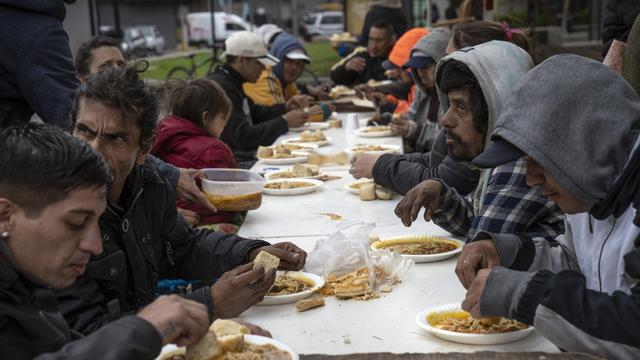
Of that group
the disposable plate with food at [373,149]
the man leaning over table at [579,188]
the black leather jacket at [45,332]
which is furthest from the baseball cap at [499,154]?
the disposable plate with food at [373,149]

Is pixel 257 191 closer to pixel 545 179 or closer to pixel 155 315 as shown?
pixel 545 179

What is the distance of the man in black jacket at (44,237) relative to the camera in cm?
166

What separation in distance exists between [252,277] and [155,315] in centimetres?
72

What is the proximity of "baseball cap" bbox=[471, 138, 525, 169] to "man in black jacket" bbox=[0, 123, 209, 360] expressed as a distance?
875 mm

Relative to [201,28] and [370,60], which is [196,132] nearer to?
[370,60]

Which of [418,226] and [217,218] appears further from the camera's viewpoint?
[217,218]

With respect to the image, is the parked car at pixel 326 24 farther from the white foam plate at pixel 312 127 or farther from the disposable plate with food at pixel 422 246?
the disposable plate with food at pixel 422 246

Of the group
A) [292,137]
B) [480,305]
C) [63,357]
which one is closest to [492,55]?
[480,305]

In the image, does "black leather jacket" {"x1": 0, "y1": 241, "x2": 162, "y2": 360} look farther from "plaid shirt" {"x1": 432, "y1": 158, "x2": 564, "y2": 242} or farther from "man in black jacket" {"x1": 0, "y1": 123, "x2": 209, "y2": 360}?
"plaid shirt" {"x1": 432, "y1": 158, "x2": 564, "y2": 242}

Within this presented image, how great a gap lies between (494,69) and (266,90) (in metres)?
5.32

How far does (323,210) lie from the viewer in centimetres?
402

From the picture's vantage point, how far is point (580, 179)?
76.9 inches

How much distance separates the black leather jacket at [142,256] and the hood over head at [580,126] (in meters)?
1.03

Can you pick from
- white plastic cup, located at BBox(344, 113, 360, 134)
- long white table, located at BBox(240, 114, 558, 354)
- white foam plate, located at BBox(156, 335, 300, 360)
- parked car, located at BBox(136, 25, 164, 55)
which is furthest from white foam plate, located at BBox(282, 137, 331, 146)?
parked car, located at BBox(136, 25, 164, 55)
